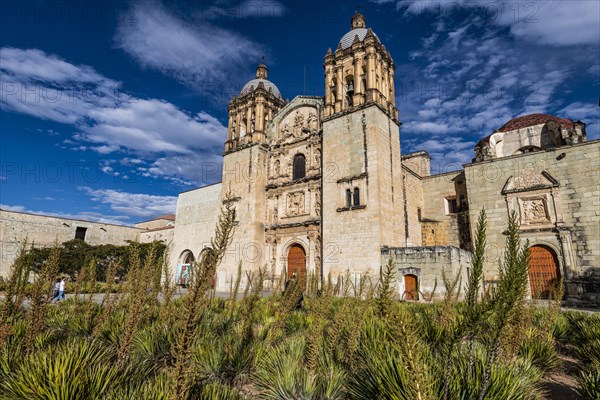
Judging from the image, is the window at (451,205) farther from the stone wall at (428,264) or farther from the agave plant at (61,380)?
the agave plant at (61,380)

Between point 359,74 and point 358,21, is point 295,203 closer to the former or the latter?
point 359,74

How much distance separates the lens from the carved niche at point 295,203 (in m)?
19.5

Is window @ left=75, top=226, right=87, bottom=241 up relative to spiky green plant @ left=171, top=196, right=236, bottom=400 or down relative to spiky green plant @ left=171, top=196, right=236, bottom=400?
up

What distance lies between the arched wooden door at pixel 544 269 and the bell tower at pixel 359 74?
1011cm

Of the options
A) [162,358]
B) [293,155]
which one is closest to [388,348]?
[162,358]

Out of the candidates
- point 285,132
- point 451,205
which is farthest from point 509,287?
point 285,132

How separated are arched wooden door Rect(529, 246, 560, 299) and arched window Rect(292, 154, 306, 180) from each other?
41.6ft

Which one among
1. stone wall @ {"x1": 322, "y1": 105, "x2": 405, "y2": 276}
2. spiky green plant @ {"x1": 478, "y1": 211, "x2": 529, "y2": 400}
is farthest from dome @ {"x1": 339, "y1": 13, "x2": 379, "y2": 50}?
spiky green plant @ {"x1": 478, "y1": 211, "x2": 529, "y2": 400}

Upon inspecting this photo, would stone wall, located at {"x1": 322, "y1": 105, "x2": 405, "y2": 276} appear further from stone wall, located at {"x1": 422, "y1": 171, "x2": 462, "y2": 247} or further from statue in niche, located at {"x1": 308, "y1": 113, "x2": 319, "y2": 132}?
stone wall, located at {"x1": 422, "y1": 171, "x2": 462, "y2": 247}

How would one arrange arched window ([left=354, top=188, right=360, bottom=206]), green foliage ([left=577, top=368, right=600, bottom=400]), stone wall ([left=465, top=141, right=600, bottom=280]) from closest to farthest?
green foliage ([left=577, top=368, right=600, bottom=400]) → stone wall ([left=465, top=141, right=600, bottom=280]) → arched window ([left=354, top=188, right=360, bottom=206])

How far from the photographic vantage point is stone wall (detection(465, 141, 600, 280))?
1376 cm

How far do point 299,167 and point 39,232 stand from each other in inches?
991

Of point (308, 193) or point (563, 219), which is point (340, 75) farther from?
point (563, 219)

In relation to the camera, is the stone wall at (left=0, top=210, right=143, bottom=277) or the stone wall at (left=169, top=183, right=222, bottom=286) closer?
the stone wall at (left=169, top=183, right=222, bottom=286)
